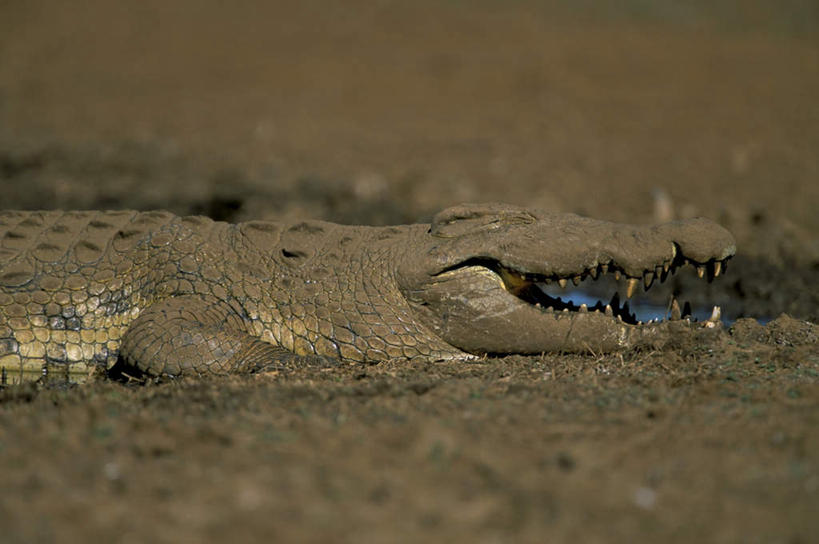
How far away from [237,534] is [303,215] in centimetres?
684

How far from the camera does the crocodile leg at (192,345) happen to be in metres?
4.27

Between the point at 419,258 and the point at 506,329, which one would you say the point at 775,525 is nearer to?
the point at 506,329

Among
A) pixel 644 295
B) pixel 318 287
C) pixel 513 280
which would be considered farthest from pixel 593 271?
pixel 644 295

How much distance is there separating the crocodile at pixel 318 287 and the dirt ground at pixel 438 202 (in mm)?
244

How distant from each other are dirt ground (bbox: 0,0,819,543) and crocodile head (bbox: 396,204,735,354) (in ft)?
0.52

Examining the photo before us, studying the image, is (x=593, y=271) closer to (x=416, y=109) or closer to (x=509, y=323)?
(x=509, y=323)

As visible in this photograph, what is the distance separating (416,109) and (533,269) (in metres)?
10.7

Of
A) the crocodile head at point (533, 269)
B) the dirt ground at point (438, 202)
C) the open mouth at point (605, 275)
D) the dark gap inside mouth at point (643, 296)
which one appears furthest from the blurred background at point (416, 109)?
the crocodile head at point (533, 269)

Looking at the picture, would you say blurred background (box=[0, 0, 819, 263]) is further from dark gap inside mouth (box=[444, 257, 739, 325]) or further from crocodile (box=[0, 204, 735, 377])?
crocodile (box=[0, 204, 735, 377])

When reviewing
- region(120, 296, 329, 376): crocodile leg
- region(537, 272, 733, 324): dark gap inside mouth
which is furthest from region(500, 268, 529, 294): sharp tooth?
region(537, 272, 733, 324): dark gap inside mouth

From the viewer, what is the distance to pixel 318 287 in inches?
182

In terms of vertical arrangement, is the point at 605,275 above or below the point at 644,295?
above

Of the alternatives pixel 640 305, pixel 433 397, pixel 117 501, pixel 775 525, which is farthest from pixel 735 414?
pixel 640 305

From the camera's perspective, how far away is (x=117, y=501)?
2.29 meters
